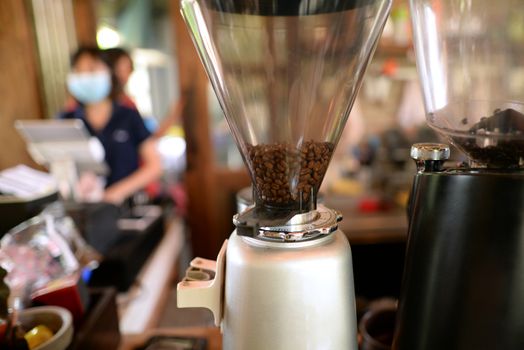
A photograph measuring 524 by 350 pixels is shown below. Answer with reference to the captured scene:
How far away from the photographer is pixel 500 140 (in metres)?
0.43

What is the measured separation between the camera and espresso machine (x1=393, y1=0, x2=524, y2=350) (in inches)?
15.8

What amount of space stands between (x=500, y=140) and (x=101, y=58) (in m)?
1.72

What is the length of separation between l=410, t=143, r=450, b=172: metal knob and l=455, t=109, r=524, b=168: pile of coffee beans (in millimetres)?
40

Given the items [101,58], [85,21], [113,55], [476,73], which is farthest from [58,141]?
[85,21]

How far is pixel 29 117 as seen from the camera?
6.36ft

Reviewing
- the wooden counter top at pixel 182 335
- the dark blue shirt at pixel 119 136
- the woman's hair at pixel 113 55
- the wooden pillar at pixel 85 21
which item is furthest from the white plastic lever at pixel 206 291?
the wooden pillar at pixel 85 21

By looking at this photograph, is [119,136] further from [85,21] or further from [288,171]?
[288,171]

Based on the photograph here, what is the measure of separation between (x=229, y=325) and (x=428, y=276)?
24 cm

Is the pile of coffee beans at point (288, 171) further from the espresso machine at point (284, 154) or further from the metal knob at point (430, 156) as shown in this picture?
the metal knob at point (430, 156)

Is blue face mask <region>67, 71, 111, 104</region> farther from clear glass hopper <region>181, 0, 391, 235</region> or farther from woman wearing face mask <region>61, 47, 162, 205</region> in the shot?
clear glass hopper <region>181, 0, 391, 235</region>

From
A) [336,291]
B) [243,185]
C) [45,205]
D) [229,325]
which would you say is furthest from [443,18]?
[243,185]

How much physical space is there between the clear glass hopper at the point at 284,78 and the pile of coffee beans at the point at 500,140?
0.51ft

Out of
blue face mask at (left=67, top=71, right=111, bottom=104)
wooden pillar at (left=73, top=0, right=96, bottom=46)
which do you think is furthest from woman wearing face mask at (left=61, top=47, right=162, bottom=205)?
wooden pillar at (left=73, top=0, right=96, bottom=46)

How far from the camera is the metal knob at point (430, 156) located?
43 centimetres
